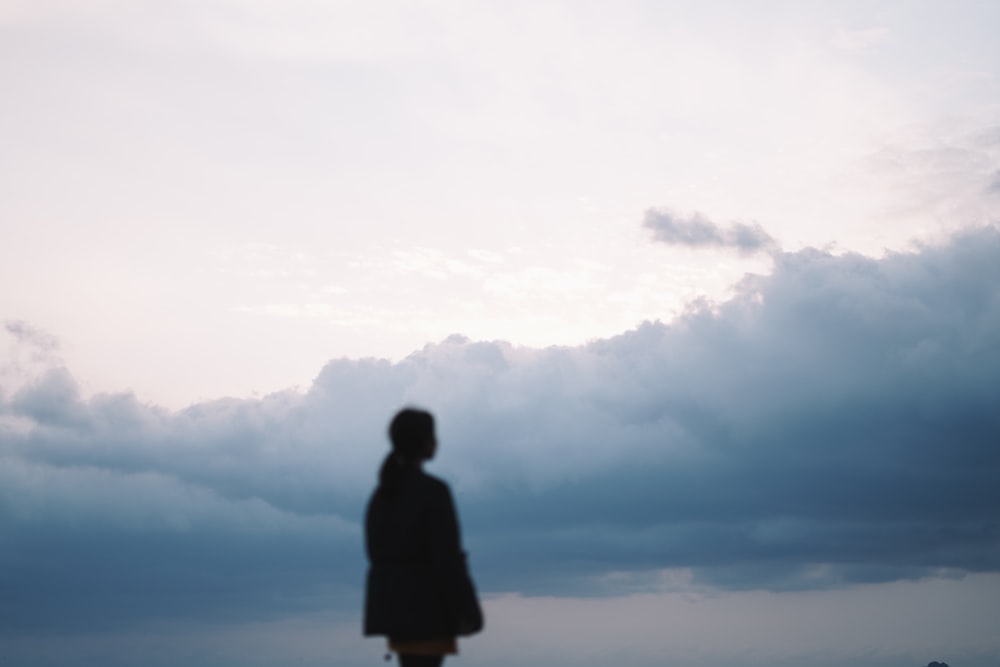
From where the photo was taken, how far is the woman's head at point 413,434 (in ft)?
38.8

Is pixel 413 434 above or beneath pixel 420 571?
above

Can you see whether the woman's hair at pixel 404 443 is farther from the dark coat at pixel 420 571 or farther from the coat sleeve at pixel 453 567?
the coat sleeve at pixel 453 567

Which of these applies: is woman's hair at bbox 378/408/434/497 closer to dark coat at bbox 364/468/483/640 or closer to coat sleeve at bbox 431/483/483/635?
dark coat at bbox 364/468/483/640

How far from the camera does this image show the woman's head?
466 inches

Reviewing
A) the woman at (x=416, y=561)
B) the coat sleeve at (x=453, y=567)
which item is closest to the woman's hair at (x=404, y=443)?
the woman at (x=416, y=561)

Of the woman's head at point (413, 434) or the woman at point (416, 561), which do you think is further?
the woman's head at point (413, 434)

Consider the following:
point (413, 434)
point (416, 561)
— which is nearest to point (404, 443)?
point (413, 434)

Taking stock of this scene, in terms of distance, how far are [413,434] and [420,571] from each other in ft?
3.74

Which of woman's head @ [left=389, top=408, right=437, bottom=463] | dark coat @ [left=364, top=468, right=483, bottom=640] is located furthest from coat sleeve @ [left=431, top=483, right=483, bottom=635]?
woman's head @ [left=389, top=408, right=437, bottom=463]

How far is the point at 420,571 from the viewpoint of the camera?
38.3 feet

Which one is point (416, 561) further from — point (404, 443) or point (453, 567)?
point (404, 443)

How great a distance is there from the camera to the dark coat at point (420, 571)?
11.5 metres

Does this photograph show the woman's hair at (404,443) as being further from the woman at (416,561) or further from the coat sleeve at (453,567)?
the coat sleeve at (453,567)

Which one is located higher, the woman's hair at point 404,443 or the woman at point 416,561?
the woman's hair at point 404,443
